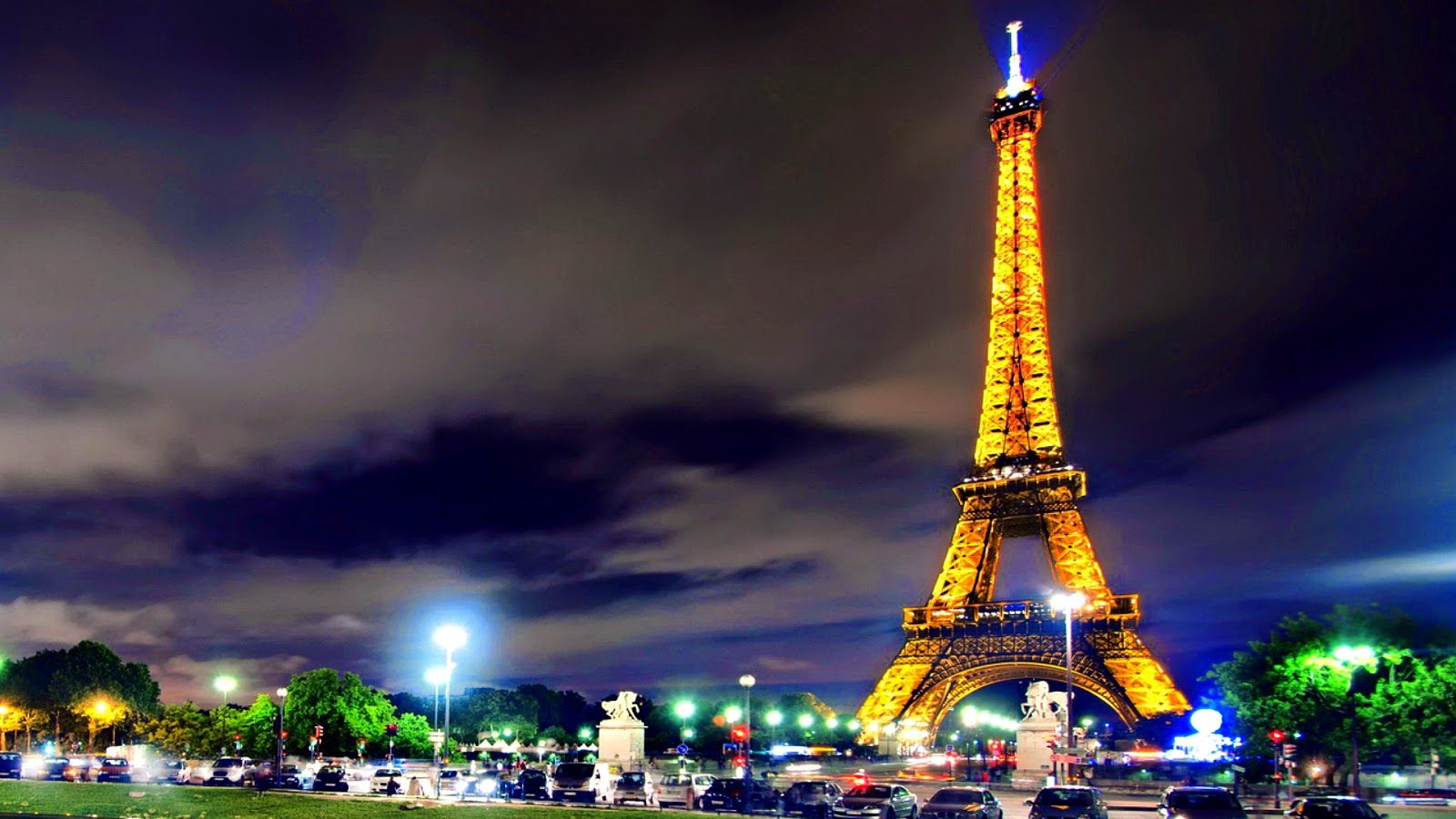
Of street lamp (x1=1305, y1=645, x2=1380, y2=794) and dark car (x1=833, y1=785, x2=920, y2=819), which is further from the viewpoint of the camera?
street lamp (x1=1305, y1=645, x2=1380, y2=794)

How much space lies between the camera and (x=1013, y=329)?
10250cm

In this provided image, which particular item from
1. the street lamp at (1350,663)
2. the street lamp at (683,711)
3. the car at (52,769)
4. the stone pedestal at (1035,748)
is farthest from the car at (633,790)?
the car at (52,769)

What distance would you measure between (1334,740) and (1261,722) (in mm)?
4639

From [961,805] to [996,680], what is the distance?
213 ft

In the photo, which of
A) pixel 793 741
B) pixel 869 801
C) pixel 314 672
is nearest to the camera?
pixel 869 801

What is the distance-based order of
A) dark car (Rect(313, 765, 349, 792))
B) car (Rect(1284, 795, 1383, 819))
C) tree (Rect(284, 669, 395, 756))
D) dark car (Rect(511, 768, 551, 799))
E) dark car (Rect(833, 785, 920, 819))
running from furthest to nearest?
tree (Rect(284, 669, 395, 756)) < dark car (Rect(313, 765, 349, 792)) < dark car (Rect(511, 768, 551, 799)) < dark car (Rect(833, 785, 920, 819)) < car (Rect(1284, 795, 1383, 819))

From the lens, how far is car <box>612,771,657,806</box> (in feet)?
143

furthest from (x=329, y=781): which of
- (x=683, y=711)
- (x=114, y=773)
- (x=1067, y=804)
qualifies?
(x=1067, y=804)

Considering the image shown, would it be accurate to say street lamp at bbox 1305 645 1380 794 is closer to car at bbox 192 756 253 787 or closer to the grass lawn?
the grass lawn

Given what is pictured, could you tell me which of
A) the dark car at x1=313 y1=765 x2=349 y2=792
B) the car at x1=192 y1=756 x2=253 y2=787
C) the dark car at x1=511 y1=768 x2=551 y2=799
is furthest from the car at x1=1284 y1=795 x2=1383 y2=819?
the car at x1=192 y1=756 x2=253 y2=787

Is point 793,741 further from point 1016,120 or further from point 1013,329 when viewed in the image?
point 1016,120

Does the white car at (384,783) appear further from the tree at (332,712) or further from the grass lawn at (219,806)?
the tree at (332,712)

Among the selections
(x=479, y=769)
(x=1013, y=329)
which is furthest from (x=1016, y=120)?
(x=479, y=769)

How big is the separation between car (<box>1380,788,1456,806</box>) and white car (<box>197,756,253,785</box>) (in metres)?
59.1
